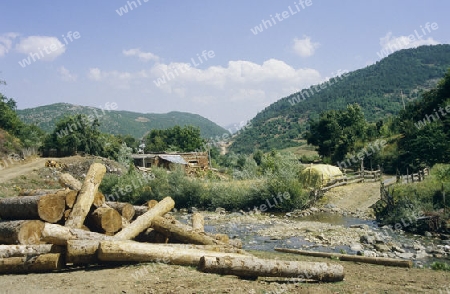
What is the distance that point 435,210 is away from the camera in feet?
57.7

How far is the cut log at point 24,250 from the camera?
8.81m

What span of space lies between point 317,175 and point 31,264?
2419 cm

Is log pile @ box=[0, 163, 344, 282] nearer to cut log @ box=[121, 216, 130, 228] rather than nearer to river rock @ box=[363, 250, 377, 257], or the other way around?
cut log @ box=[121, 216, 130, 228]

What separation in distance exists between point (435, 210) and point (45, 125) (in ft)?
500

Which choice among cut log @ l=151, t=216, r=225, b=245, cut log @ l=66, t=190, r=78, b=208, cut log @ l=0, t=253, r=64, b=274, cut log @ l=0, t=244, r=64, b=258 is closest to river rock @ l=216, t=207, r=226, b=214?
cut log @ l=151, t=216, r=225, b=245

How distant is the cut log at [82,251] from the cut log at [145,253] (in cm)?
30

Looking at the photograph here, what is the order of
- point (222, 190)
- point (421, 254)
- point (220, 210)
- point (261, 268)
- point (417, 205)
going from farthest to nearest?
point (222, 190), point (220, 210), point (417, 205), point (421, 254), point (261, 268)

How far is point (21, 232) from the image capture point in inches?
375

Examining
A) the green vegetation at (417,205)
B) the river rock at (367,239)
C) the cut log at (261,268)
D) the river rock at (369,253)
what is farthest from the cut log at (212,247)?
the green vegetation at (417,205)

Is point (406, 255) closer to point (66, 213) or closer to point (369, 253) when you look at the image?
point (369, 253)

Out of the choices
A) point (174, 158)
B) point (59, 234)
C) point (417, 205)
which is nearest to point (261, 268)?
point (59, 234)

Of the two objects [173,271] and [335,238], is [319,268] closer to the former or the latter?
[173,271]

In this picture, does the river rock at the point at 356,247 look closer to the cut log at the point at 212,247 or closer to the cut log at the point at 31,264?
the cut log at the point at 212,247

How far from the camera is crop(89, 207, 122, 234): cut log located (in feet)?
34.5
